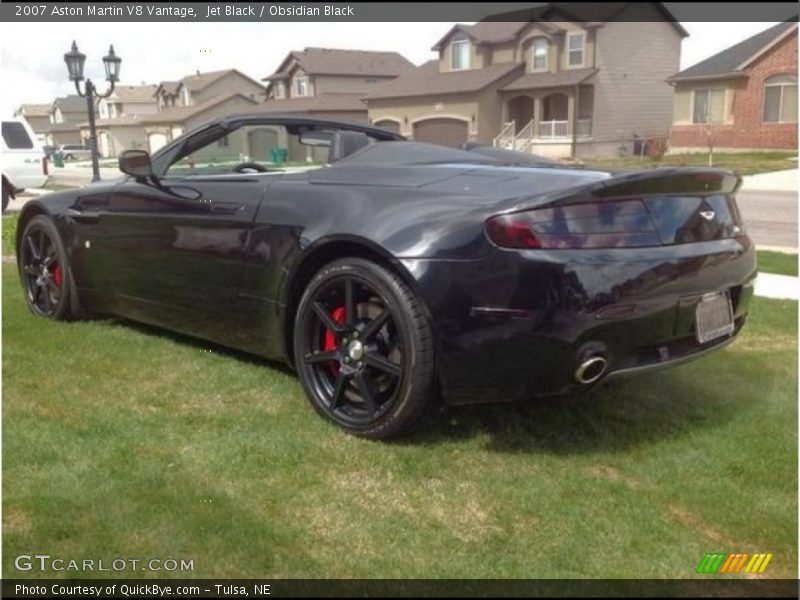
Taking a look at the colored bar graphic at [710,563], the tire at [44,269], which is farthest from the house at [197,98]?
the colored bar graphic at [710,563]

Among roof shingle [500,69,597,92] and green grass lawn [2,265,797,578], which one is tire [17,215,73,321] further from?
roof shingle [500,69,597,92]

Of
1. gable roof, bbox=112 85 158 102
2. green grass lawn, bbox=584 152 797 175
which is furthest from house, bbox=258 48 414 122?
gable roof, bbox=112 85 158 102

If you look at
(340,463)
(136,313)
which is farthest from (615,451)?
(136,313)

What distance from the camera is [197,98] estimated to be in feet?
185

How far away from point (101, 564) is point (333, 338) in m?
1.36

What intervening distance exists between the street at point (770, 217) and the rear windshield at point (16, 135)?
1404 cm

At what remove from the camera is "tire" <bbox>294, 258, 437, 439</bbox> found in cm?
294

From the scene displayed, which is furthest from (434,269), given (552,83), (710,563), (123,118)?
(123,118)

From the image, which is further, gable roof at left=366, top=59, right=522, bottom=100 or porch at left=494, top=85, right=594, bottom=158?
gable roof at left=366, top=59, right=522, bottom=100

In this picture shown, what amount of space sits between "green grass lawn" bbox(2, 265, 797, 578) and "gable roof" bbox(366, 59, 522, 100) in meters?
33.9

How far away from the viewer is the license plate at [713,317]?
3059mm

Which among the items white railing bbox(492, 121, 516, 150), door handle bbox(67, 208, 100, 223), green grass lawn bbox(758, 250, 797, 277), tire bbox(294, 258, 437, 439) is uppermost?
white railing bbox(492, 121, 516, 150)

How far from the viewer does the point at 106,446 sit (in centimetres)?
309

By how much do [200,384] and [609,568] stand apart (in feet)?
7.34
